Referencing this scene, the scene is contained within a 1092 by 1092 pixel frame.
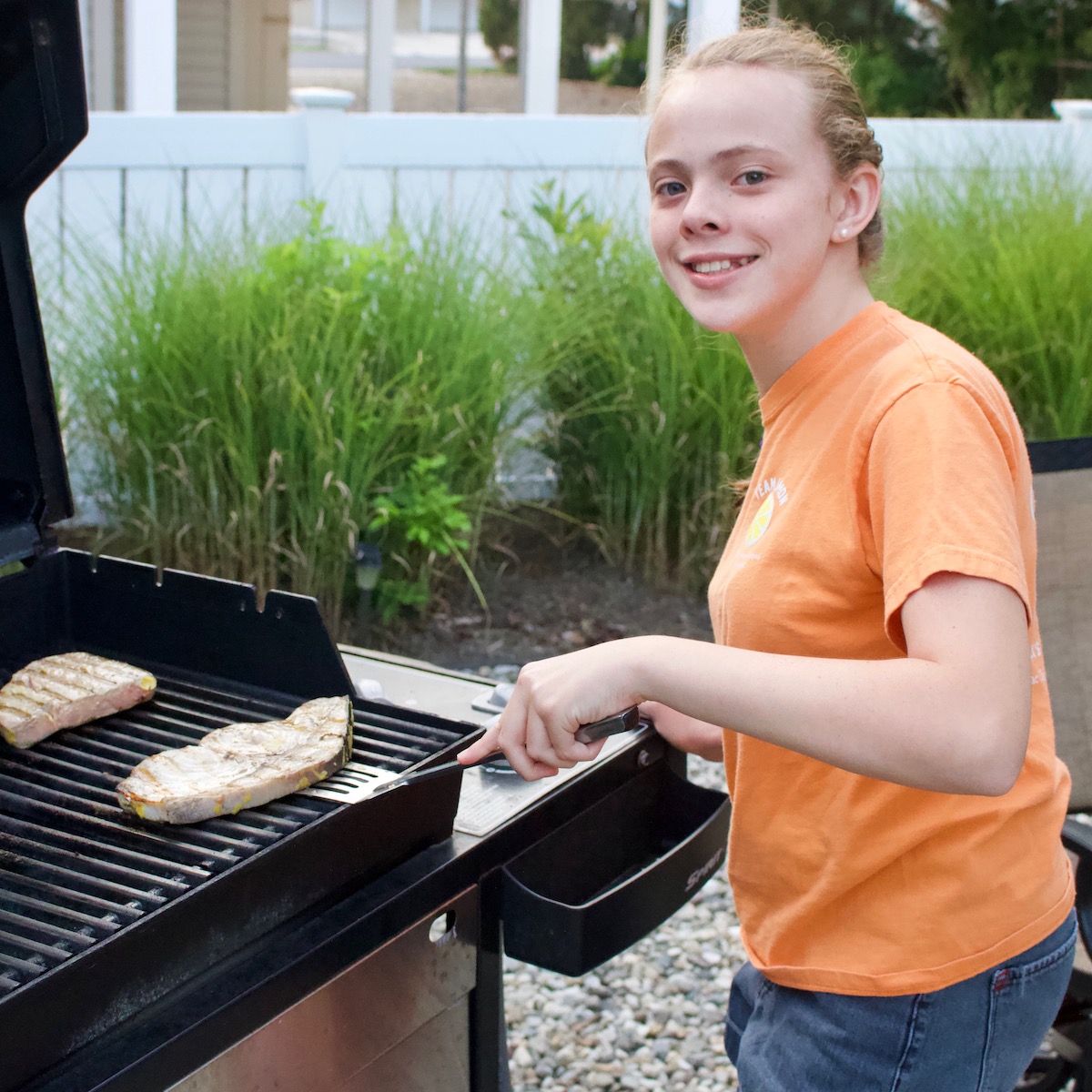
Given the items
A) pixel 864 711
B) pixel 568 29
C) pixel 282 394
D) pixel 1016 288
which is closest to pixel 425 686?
pixel 864 711

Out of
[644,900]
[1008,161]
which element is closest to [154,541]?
[644,900]

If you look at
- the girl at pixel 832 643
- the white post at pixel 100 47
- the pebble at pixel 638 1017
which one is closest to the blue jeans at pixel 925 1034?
the girl at pixel 832 643

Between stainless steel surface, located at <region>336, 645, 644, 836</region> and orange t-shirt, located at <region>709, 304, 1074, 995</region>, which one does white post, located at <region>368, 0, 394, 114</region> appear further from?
orange t-shirt, located at <region>709, 304, 1074, 995</region>

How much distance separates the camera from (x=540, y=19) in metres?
9.26

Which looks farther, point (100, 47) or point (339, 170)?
point (100, 47)

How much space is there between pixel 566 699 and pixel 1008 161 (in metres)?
5.22

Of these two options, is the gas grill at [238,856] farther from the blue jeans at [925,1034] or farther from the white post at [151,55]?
the white post at [151,55]

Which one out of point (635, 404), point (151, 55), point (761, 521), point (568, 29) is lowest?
point (635, 404)

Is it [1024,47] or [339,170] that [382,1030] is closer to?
[339,170]

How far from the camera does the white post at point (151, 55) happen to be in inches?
250

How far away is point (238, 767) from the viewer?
1479 mm

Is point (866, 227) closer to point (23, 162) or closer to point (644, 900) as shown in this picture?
point (644, 900)

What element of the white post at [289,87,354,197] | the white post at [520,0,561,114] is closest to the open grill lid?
the white post at [289,87,354,197]

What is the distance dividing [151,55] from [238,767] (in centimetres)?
579
